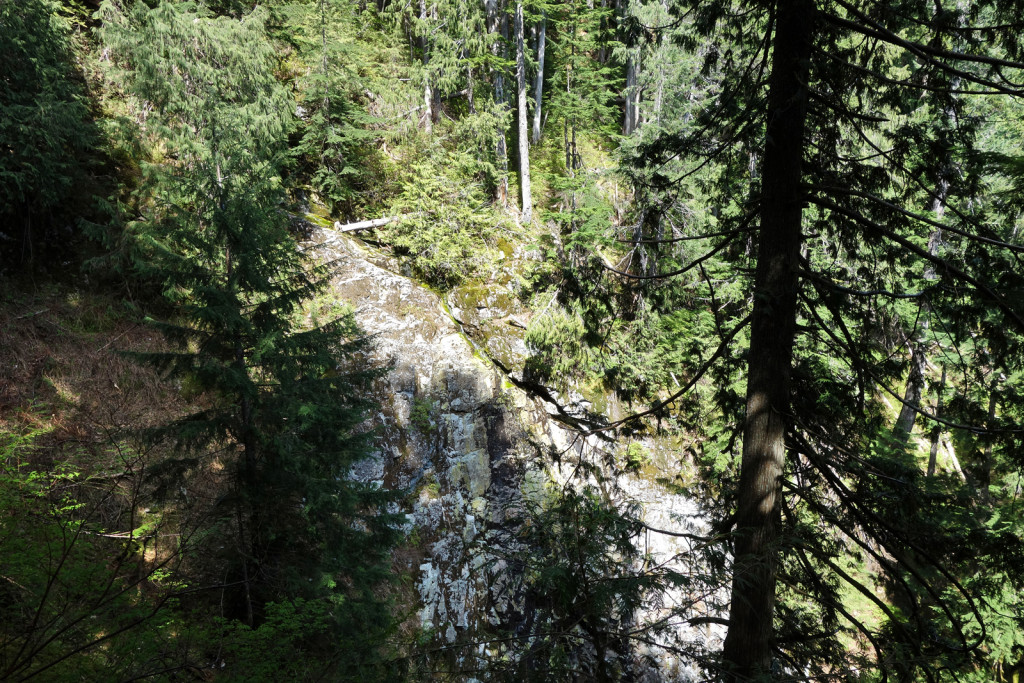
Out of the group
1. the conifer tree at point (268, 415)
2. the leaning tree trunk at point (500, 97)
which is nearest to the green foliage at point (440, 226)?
the leaning tree trunk at point (500, 97)

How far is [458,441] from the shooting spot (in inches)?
428

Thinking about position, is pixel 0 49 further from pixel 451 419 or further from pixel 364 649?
pixel 364 649

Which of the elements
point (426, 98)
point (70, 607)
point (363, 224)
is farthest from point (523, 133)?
point (70, 607)

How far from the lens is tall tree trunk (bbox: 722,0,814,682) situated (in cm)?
345

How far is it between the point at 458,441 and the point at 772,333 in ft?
26.6

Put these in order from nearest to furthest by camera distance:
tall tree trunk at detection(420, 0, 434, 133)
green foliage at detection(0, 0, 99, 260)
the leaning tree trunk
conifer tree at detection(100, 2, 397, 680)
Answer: conifer tree at detection(100, 2, 397, 680) → green foliage at detection(0, 0, 99, 260) → the leaning tree trunk → tall tree trunk at detection(420, 0, 434, 133)

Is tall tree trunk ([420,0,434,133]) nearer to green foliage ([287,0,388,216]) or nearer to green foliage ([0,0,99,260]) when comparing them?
green foliage ([287,0,388,216])

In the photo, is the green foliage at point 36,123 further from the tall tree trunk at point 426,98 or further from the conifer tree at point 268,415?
the tall tree trunk at point 426,98

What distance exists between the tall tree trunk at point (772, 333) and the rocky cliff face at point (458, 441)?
5.15 meters

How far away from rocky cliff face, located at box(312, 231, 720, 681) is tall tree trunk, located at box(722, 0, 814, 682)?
16.9 ft

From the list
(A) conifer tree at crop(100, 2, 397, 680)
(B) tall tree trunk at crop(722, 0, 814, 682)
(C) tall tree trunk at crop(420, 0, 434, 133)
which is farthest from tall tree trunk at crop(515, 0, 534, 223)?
(B) tall tree trunk at crop(722, 0, 814, 682)

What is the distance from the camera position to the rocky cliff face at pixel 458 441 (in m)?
9.40

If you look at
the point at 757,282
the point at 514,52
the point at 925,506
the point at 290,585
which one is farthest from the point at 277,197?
the point at 514,52

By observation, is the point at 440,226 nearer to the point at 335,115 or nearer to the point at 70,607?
the point at 335,115
